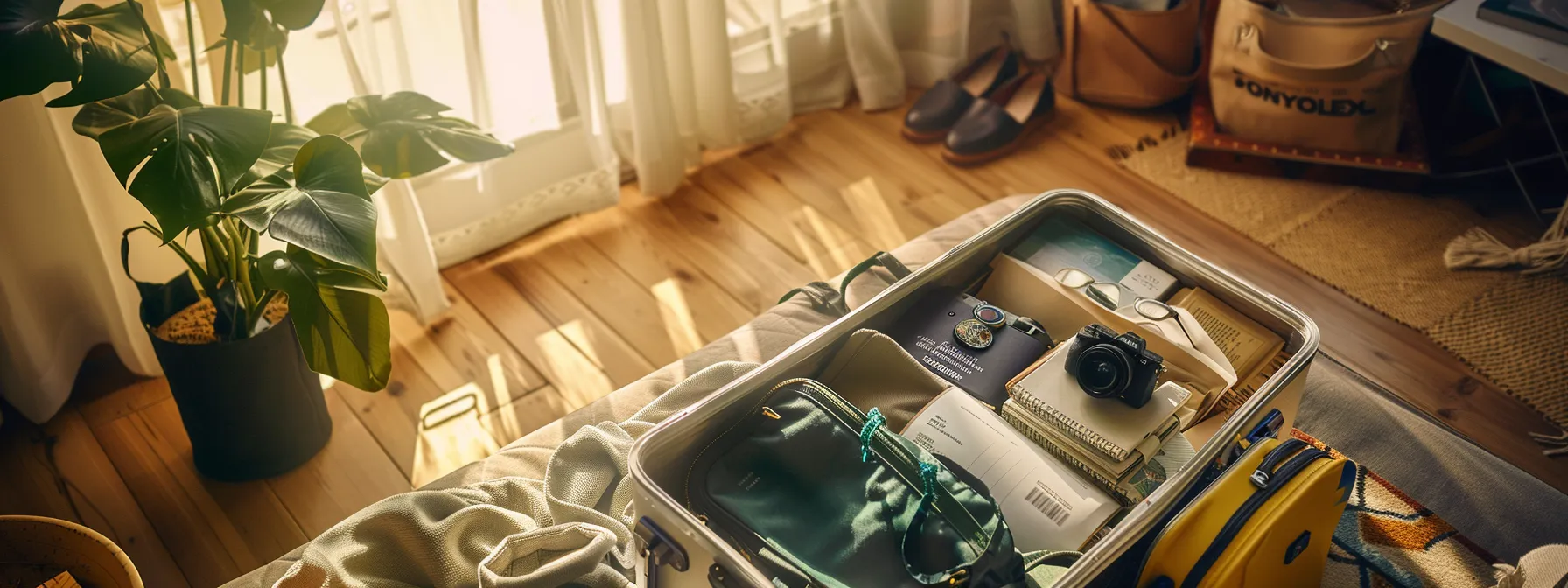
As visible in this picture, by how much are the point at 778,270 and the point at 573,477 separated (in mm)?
884

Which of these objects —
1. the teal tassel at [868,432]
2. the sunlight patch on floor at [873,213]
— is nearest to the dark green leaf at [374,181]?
the teal tassel at [868,432]

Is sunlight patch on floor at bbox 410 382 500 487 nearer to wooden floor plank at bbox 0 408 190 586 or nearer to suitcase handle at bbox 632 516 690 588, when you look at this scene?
wooden floor plank at bbox 0 408 190 586

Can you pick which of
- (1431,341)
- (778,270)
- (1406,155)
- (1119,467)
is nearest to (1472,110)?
(1406,155)

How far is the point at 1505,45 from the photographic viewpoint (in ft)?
6.07

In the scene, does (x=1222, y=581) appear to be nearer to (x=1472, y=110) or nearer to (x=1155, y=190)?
(x=1155, y=190)

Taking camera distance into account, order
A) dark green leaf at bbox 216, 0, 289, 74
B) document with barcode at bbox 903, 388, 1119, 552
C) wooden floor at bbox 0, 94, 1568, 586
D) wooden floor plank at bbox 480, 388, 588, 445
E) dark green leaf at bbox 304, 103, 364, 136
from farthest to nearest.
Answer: wooden floor plank at bbox 480, 388, 588, 445
wooden floor at bbox 0, 94, 1568, 586
dark green leaf at bbox 304, 103, 364, 136
dark green leaf at bbox 216, 0, 289, 74
document with barcode at bbox 903, 388, 1119, 552

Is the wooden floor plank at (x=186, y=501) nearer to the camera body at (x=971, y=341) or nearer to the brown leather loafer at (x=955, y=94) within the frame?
the camera body at (x=971, y=341)

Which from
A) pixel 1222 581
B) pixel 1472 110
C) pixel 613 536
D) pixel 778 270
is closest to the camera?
pixel 1222 581

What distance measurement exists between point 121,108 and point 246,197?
0.65ft

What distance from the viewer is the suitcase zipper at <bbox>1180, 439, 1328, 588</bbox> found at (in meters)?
1.05

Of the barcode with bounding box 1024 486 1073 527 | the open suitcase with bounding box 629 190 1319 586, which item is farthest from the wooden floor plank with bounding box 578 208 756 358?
the barcode with bounding box 1024 486 1073 527

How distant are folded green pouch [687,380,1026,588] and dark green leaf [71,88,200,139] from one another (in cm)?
78

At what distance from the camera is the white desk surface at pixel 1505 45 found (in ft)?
5.88

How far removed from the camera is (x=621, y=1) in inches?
79.0
